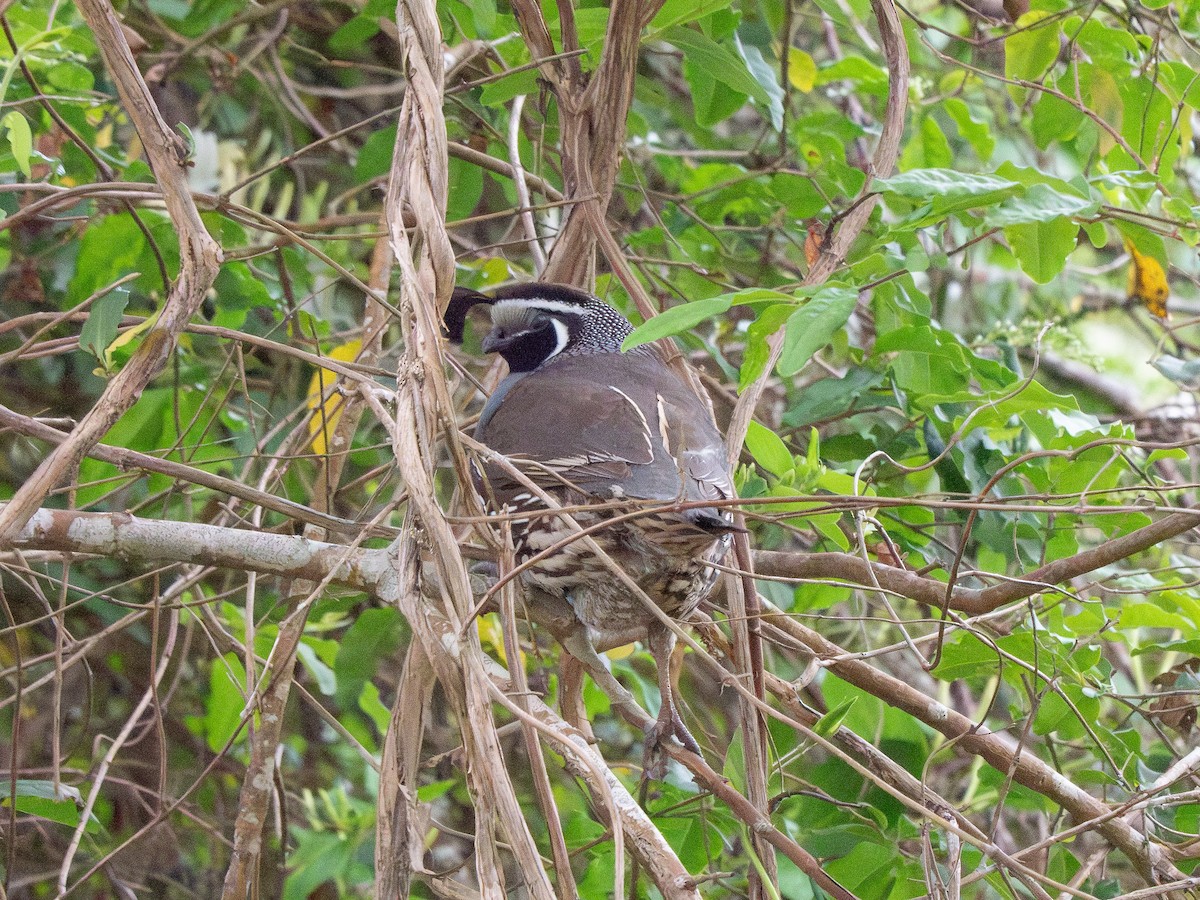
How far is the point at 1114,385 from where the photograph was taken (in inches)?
185

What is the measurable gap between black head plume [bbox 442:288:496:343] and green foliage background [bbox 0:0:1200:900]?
0.19 metres

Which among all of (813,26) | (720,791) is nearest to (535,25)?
(720,791)

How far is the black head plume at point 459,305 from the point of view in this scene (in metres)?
2.81

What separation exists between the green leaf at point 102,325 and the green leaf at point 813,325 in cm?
112

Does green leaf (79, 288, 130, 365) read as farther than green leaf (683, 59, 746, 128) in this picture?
No

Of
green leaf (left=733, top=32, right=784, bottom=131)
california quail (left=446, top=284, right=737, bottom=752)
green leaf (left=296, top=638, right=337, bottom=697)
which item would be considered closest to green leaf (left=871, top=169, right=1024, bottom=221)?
california quail (left=446, top=284, right=737, bottom=752)

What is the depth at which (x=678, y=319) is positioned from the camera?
1604 millimetres

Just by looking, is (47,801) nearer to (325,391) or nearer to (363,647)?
(363,647)

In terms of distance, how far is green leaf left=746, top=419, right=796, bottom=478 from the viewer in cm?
227

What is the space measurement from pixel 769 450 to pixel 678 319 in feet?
2.38

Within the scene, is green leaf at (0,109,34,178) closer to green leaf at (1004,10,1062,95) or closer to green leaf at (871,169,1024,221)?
green leaf at (871,169,1024,221)

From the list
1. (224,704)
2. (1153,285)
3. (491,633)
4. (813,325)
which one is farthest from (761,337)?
(224,704)

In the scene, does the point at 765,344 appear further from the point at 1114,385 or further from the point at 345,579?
the point at 1114,385

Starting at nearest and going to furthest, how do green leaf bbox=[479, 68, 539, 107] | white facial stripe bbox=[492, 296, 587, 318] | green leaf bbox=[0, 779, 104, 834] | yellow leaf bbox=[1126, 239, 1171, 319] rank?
green leaf bbox=[0, 779, 104, 834] < green leaf bbox=[479, 68, 539, 107] < white facial stripe bbox=[492, 296, 587, 318] < yellow leaf bbox=[1126, 239, 1171, 319]
